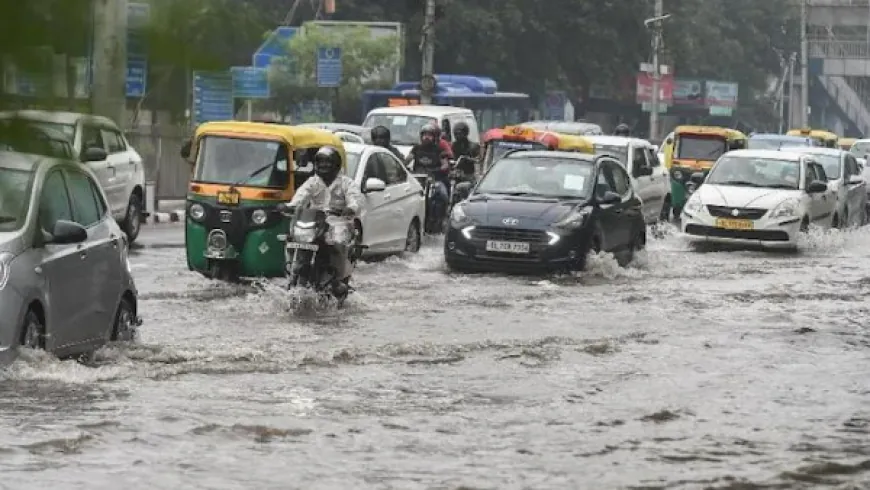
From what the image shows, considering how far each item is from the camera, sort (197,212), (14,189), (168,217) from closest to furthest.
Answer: (14,189), (197,212), (168,217)

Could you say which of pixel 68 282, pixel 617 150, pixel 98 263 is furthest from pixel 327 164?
pixel 617 150

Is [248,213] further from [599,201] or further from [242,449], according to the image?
[242,449]

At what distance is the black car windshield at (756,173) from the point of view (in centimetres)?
2506

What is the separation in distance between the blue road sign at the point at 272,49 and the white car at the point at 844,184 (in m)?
26.0

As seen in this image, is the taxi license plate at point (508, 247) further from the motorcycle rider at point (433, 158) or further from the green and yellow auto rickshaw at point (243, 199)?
the motorcycle rider at point (433, 158)

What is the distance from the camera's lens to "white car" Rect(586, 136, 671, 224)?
92.7 ft

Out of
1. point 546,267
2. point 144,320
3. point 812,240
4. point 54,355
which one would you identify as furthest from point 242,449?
point 812,240

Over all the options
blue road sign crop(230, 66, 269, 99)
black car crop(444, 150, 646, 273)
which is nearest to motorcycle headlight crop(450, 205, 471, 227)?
black car crop(444, 150, 646, 273)

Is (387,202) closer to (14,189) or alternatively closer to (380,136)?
(380,136)

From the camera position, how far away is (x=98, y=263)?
10531 mm

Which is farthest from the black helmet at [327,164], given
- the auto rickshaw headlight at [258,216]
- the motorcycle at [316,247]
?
the auto rickshaw headlight at [258,216]

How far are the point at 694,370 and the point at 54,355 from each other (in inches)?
176

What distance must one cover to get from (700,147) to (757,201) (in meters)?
9.77

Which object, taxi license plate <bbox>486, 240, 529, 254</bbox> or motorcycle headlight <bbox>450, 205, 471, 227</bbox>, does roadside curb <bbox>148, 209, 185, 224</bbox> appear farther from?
taxi license plate <bbox>486, 240, 529, 254</bbox>
